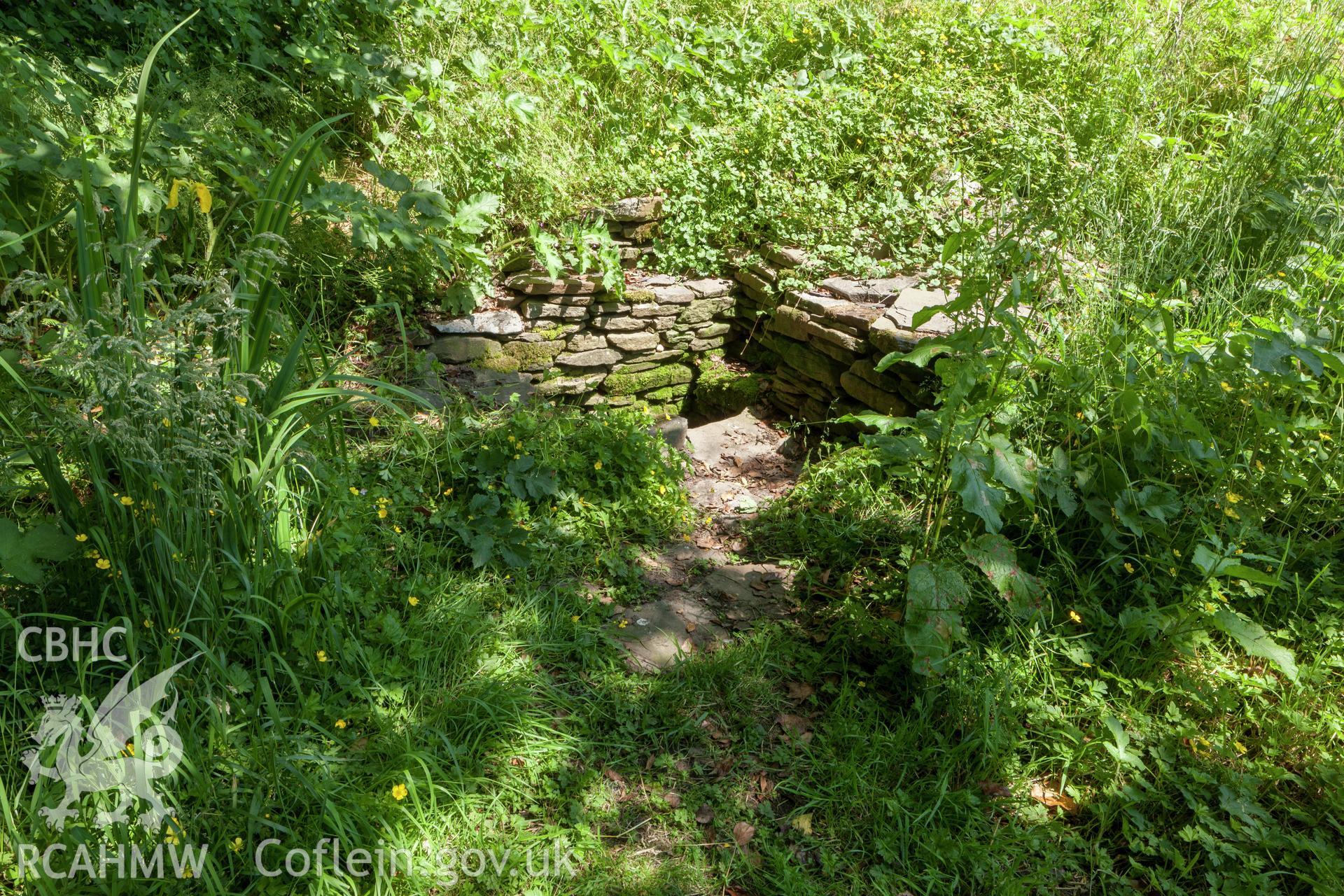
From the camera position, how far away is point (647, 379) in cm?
474

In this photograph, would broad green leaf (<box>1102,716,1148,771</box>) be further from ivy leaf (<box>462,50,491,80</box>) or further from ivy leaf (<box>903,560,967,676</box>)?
ivy leaf (<box>462,50,491,80</box>)

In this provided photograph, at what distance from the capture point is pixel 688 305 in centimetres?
475

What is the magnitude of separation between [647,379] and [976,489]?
2.49m

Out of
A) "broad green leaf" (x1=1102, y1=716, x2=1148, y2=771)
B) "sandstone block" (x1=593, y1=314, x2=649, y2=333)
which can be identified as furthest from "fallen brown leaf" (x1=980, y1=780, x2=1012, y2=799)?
"sandstone block" (x1=593, y1=314, x2=649, y2=333)

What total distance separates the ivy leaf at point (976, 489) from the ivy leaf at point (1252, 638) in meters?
Result: 0.69

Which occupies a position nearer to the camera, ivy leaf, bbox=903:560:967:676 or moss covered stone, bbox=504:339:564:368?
ivy leaf, bbox=903:560:967:676

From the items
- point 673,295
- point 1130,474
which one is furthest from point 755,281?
point 1130,474

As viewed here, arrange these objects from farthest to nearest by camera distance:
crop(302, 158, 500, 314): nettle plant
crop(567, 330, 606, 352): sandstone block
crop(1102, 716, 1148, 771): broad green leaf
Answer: crop(567, 330, 606, 352): sandstone block, crop(302, 158, 500, 314): nettle plant, crop(1102, 716, 1148, 771): broad green leaf

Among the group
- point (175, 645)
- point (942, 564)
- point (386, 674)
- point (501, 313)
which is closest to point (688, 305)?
point (501, 313)

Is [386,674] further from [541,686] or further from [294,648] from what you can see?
[541,686]

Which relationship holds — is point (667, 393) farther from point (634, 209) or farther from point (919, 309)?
point (919, 309)

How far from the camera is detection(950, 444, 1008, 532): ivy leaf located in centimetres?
255

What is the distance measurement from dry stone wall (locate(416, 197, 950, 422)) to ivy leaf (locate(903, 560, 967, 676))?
1369 mm

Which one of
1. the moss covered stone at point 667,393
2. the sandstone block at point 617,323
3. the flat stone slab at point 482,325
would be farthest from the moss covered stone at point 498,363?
the moss covered stone at point 667,393
